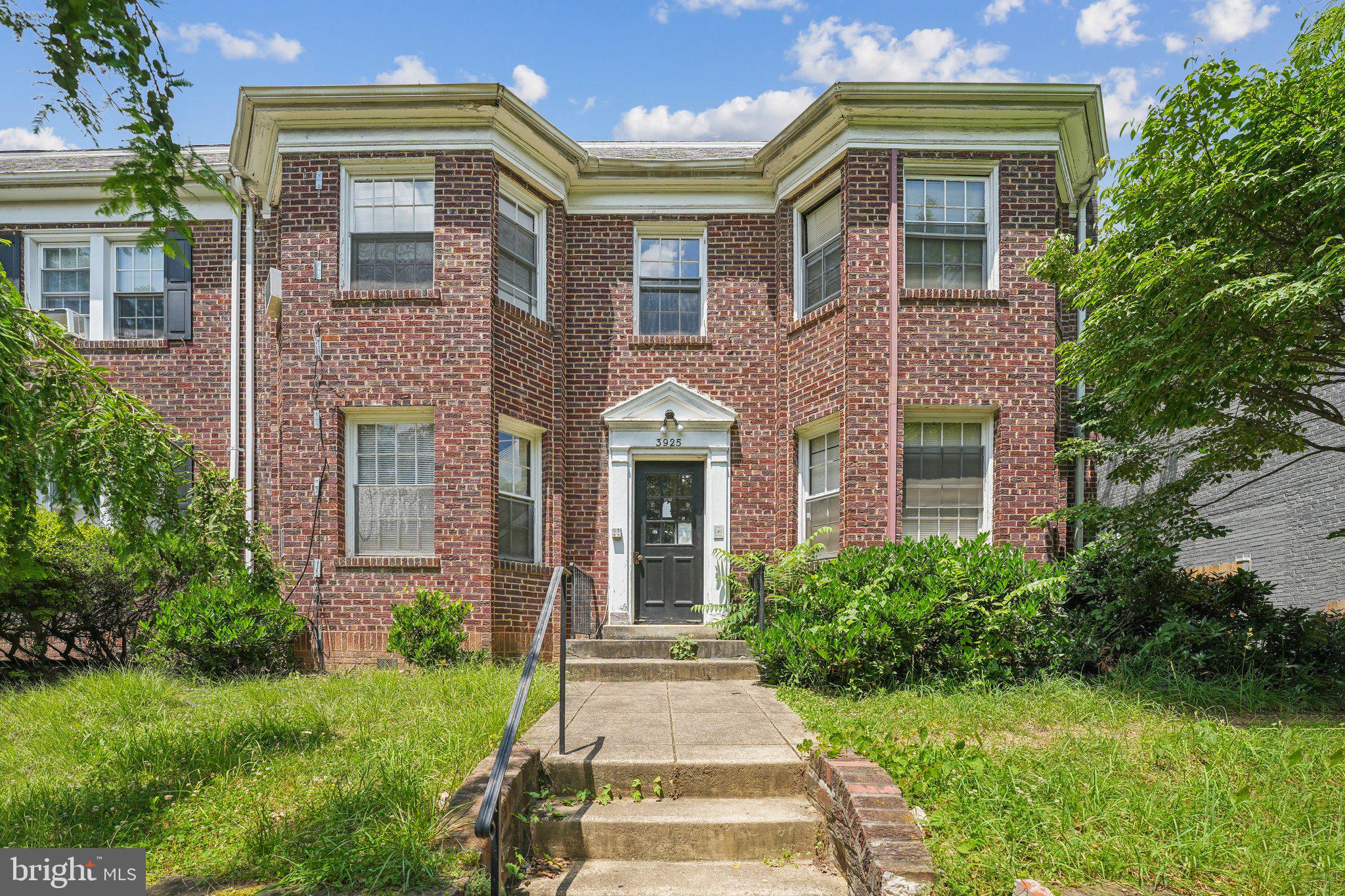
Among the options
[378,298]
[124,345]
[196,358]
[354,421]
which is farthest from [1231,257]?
[124,345]

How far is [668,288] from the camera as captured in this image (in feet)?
34.2

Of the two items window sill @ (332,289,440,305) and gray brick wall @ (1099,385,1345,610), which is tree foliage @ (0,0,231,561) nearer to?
window sill @ (332,289,440,305)

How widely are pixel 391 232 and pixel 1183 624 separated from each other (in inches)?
343

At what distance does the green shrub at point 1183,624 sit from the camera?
636 centimetres

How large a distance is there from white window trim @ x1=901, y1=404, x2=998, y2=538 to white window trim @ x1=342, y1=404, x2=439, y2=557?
528 cm

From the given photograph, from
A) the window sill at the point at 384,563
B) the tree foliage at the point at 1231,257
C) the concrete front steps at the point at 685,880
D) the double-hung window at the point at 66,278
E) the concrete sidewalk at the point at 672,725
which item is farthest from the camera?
the double-hung window at the point at 66,278

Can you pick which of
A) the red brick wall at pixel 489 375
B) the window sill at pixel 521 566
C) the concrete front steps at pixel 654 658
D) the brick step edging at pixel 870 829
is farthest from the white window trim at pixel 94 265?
the brick step edging at pixel 870 829

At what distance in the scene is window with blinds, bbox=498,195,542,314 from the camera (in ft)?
31.2

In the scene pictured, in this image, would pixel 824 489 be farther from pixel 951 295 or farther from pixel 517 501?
pixel 517 501

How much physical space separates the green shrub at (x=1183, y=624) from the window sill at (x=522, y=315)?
6.34 meters

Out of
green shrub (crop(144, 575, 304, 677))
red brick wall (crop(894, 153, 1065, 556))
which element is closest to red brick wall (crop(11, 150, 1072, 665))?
red brick wall (crop(894, 153, 1065, 556))

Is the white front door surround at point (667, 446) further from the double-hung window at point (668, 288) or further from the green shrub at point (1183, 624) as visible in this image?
the green shrub at point (1183, 624)

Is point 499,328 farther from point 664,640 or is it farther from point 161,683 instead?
point 161,683

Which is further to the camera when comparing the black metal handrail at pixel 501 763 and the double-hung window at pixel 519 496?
the double-hung window at pixel 519 496
